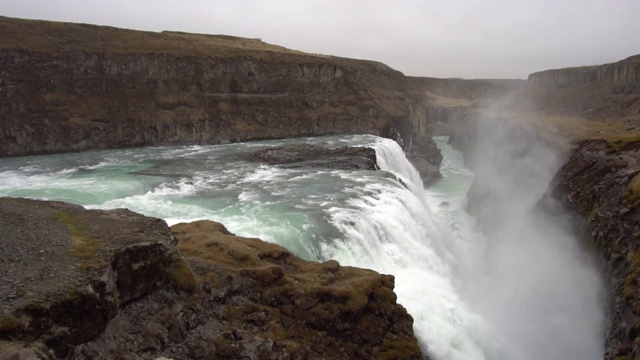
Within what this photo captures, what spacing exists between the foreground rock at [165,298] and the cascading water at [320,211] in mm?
2489

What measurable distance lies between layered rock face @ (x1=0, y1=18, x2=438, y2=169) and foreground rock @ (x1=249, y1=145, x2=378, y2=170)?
48.2ft

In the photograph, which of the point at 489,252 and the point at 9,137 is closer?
the point at 489,252

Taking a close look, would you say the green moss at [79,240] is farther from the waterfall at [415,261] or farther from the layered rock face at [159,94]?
the layered rock face at [159,94]

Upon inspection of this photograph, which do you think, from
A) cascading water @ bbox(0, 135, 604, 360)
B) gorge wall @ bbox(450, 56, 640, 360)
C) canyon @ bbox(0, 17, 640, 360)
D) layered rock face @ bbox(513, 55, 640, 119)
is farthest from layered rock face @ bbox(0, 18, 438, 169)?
layered rock face @ bbox(513, 55, 640, 119)

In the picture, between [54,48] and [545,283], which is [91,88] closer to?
[54,48]

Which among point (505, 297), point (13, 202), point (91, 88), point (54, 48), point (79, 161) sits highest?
point (54, 48)

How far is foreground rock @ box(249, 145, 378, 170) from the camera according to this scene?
94.5 feet

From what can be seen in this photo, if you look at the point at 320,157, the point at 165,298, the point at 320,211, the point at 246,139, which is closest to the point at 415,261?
the point at 320,211

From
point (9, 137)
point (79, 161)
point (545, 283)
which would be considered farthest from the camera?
point (9, 137)

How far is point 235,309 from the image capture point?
9055 millimetres

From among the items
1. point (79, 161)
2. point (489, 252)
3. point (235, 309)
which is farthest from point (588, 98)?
point (235, 309)

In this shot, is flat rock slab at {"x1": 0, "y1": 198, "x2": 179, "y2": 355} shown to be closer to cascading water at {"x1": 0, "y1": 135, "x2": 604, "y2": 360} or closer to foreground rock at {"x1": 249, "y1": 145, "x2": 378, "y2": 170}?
cascading water at {"x1": 0, "y1": 135, "x2": 604, "y2": 360}

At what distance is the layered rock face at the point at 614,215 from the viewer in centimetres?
1243

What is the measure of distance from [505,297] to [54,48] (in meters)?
41.8
